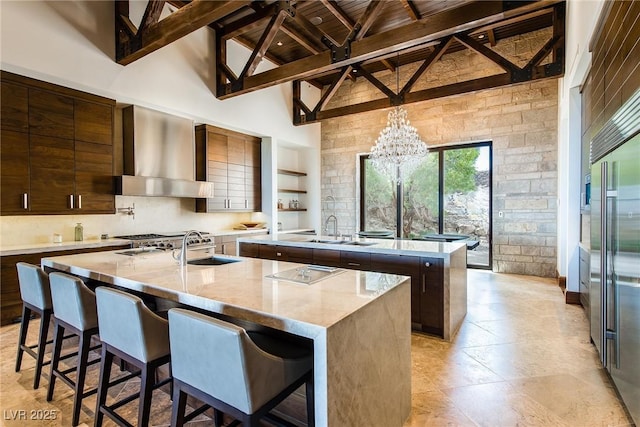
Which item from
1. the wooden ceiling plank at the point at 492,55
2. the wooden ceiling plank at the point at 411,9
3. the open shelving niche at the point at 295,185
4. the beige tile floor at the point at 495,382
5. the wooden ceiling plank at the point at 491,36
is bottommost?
the beige tile floor at the point at 495,382

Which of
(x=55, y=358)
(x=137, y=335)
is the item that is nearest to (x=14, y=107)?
(x=55, y=358)

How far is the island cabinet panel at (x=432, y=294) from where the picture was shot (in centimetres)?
311

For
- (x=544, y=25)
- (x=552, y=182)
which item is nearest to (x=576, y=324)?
(x=552, y=182)

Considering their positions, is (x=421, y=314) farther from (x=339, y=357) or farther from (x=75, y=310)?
(x=75, y=310)

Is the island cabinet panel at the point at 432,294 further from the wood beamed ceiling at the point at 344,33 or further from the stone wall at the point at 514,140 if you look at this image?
the stone wall at the point at 514,140

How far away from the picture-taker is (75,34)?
392cm

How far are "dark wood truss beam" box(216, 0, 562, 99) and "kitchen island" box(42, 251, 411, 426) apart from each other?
2949mm

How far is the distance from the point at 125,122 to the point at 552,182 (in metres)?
7.00

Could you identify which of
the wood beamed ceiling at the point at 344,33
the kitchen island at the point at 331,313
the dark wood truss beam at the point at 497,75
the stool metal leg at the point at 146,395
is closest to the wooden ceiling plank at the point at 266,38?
the wood beamed ceiling at the point at 344,33

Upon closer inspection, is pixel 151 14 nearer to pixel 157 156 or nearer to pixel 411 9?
pixel 157 156

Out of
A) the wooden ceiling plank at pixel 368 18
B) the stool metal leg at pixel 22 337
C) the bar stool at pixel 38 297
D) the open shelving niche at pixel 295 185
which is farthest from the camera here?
the open shelving niche at pixel 295 185

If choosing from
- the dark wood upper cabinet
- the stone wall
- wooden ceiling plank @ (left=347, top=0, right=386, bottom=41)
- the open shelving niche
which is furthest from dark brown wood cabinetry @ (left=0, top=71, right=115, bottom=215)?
the stone wall

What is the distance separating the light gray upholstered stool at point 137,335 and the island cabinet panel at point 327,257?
2.21m

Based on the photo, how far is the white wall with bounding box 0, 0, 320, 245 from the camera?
11.7 ft
